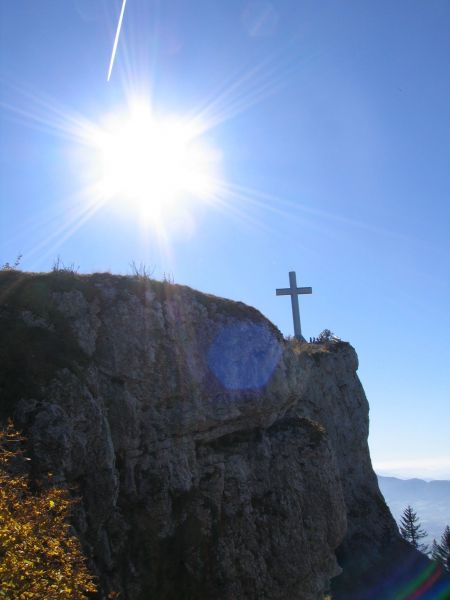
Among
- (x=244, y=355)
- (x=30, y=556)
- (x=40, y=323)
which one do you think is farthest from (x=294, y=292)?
(x=30, y=556)

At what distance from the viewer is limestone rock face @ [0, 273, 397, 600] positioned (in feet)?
44.1

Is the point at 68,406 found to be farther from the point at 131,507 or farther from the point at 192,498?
the point at 192,498

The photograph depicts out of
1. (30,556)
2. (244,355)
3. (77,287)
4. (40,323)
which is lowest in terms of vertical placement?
(30,556)

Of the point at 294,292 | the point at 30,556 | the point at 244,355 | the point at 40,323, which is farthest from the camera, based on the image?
the point at 294,292

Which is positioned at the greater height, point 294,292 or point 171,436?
point 294,292

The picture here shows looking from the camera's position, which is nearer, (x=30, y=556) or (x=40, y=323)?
(x=30, y=556)

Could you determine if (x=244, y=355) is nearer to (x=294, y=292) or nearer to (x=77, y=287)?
(x=77, y=287)

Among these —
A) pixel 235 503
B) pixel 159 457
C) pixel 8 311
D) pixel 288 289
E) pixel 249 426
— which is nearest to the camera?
pixel 8 311

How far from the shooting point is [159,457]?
16094 mm

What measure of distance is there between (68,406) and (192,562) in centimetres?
613

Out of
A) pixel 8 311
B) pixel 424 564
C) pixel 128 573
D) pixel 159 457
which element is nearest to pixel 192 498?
pixel 159 457

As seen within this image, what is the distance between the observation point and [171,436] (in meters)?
16.6

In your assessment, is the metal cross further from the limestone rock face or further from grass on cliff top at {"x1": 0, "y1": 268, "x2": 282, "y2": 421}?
grass on cliff top at {"x1": 0, "y1": 268, "x2": 282, "y2": 421}

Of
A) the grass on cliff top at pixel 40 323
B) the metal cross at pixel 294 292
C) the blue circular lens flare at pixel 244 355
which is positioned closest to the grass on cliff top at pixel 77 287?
the grass on cliff top at pixel 40 323
